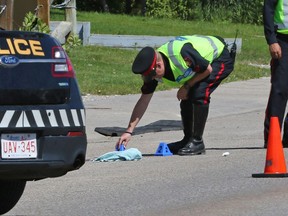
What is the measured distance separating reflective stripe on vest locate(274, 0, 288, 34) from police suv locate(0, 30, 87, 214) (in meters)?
4.31

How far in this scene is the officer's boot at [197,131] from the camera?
11523 mm

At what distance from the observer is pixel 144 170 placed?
1040 centimetres

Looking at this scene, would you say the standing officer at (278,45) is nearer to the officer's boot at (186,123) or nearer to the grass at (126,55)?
the officer's boot at (186,123)

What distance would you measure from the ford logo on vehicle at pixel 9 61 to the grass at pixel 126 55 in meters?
10.7

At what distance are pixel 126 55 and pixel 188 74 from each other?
48.4 ft

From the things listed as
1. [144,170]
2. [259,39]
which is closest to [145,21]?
[259,39]

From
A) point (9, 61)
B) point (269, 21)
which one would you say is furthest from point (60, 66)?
point (269, 21)

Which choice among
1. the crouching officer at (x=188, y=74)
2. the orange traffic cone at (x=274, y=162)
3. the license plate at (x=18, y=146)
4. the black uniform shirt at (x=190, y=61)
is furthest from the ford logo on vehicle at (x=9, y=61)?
the black uniform shirt at (x=190, y=61)

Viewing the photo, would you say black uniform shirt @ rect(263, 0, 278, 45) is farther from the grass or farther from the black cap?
the grass

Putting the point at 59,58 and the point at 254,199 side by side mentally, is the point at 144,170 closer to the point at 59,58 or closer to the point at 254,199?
the point at 254,199

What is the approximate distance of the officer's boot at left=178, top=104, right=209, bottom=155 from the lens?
11523mm

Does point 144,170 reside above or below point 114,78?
above

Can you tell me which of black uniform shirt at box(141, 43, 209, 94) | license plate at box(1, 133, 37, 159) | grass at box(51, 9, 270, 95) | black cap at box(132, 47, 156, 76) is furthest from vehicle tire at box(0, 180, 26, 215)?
grass at box(51, 9, 270, 95)

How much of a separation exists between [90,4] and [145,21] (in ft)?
50.3
